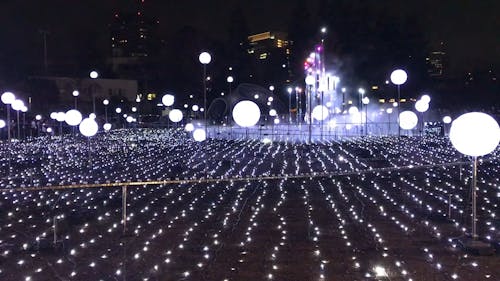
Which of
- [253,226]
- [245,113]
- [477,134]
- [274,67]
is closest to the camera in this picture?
[477,134]

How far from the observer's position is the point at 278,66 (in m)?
49.9

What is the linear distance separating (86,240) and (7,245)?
0.94 metres

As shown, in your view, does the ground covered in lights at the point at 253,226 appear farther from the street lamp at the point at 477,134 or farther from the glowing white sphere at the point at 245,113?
the glowing white sphere at the point at 245,113

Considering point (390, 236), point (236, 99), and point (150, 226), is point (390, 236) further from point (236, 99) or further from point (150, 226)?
point (236, 99)

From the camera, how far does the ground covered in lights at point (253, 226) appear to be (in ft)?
17.6

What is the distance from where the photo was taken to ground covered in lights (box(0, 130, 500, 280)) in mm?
5355

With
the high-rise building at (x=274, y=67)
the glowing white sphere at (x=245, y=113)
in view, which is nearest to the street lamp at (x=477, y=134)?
the glowing white sphere at (x=245, y=113)

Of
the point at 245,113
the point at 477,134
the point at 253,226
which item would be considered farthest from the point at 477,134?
the point at 245,113

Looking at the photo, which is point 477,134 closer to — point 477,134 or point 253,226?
point 477,134

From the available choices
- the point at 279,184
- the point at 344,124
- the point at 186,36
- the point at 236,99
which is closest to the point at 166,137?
the point at 236,99

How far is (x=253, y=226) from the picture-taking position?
7.29 metres

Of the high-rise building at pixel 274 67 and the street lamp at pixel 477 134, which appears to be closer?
the street lamp at pixel 477 134

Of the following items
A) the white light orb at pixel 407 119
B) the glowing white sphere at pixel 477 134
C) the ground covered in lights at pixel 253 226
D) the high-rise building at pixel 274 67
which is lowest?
the ground covered in lights at pixel 253 226

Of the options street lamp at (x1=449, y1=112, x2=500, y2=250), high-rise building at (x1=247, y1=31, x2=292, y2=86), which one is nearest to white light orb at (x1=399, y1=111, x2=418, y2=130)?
street lamp at (x1=449, y1=112, x2=500, y2=250)
